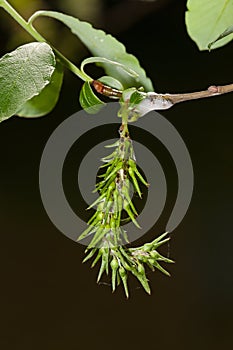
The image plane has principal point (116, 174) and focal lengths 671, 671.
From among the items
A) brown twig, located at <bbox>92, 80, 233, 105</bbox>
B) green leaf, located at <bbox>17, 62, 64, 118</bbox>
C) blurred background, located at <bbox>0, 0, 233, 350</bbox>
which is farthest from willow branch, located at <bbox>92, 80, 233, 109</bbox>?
blurred background, located at <bbox>0, 0, 233, 350</bbox>

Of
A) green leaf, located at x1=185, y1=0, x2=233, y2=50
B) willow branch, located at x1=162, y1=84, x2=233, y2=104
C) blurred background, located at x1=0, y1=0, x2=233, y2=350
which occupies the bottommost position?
blurred background, located at x1=0, y1=0, x2=233, y2=350

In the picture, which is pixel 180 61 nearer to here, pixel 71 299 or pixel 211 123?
pixel 211 123

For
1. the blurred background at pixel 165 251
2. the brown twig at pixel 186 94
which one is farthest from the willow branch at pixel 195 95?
the blurred background at pixel 165 251

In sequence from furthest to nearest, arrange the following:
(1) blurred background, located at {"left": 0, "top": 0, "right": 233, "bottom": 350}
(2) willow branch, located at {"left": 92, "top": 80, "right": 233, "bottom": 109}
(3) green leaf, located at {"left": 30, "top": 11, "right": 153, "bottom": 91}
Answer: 1. (1) blurred background, located at {"left": 0, "top": 0, "right": 233, "bottom": 350}
2. (3) green leaf, located at {"left": 30, "top": 11, "right": 153, "bottom": 91}
3. (2) willow branch, located at {"left": 92, "top": 80, "right": 233, "bottom": 109}

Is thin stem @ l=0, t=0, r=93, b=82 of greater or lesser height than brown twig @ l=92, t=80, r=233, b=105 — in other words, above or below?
above

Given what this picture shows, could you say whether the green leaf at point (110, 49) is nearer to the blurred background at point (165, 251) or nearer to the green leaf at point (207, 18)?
the green leaf at point (207, 18)

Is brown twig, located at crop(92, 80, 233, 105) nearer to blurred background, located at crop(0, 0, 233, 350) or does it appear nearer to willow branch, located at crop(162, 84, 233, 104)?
willow branch, located at crop(162, 84, 233, 104)

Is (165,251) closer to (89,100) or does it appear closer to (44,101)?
(44,101)

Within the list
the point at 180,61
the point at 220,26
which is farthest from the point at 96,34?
the point at 180,61
